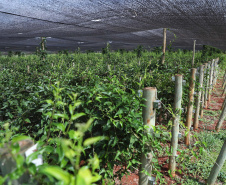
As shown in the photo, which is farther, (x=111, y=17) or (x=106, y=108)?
(x=111, y=17)

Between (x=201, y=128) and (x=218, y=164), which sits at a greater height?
(x=218, y=164)

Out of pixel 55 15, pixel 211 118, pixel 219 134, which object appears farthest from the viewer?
pixel 211 118

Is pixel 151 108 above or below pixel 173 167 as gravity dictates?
above

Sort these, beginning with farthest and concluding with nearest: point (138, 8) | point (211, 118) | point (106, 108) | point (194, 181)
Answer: point (211, 118)
point (138, 8)
point (194, 181)
point (106, 108)

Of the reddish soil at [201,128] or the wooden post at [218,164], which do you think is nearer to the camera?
the wooden post at [218,164]

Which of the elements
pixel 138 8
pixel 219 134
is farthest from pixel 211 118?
pixel 138 8

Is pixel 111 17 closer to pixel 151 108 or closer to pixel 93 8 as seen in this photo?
pixel 93 8

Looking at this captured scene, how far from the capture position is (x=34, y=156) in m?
0.64

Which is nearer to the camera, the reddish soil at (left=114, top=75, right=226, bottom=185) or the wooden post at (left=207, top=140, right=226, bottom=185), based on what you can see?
the wooden post at (left=207, top=140, right=226, bottom=185)

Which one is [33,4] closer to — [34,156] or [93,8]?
[93,8]

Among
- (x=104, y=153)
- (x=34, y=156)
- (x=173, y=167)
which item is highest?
(x=34, y=156)

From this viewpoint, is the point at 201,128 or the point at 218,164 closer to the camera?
the point at 218,164

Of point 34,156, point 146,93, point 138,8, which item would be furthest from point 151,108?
point 138,8

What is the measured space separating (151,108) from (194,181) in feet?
5.58
